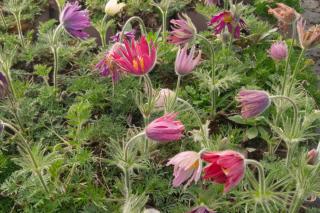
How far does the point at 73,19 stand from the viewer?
6.83ft

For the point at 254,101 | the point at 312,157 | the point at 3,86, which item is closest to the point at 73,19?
the point at 3,86

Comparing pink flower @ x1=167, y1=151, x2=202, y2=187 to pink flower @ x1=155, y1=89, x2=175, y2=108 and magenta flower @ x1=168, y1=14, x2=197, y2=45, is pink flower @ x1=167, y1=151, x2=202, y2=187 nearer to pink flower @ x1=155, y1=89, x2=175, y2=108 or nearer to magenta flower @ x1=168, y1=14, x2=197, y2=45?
pink flower @ x1=155, y1=89, x2=175, y2=108

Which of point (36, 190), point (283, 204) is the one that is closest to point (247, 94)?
point (283, 204)

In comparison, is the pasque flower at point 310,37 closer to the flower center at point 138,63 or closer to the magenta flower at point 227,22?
the magenta flower at point 227,22

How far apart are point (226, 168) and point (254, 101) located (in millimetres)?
353

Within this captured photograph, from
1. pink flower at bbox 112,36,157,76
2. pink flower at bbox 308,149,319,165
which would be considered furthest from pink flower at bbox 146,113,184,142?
pink flower at bbox 308,149,319,165

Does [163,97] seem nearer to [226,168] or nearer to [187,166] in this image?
[187,166]

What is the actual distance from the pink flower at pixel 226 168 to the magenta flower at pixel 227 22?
1.07 metres

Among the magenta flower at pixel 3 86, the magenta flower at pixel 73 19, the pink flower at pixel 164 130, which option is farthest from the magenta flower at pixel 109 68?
the pink flower at pixel 164 130

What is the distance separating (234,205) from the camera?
171cm

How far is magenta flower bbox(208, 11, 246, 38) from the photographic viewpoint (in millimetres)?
2289

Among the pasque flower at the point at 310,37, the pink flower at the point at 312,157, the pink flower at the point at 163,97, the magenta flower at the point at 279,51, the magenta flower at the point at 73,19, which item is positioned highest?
the magenta flower at the point at 73,19

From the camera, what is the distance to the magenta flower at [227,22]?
229cm

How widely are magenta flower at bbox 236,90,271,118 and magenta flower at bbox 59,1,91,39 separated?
2.73 feet
